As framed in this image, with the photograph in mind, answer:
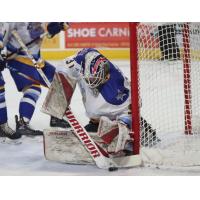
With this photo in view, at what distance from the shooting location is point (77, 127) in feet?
9.17

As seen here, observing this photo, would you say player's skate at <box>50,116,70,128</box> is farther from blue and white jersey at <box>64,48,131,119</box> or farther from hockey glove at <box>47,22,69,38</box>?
hockey glove at <box>47,22,69,38</box>

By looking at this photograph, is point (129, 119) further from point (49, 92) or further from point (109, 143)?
point (49, 92)

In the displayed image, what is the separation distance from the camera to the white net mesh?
109 inches

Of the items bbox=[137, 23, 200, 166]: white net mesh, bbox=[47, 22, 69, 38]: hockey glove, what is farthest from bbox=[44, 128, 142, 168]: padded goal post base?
bbox=[47, 22, 69, 38]: hockey glove

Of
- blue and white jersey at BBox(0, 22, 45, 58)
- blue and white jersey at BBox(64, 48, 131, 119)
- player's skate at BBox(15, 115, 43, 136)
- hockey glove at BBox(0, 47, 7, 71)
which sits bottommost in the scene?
player's skate at BBox(15, 115, 43, 136)

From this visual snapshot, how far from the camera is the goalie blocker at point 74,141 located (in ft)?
9.10

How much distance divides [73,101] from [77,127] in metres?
0.10

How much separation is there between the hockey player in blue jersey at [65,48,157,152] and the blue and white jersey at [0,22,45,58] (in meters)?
0.14

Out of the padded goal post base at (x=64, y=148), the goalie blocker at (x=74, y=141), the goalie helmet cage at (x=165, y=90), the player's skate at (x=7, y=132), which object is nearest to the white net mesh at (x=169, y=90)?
the goalie helmet cage at (x=165, y=90)

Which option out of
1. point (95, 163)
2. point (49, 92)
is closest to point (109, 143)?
point (95, 163)

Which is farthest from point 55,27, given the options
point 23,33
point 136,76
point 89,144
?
point 89,144

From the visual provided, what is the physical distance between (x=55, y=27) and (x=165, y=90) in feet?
1.59

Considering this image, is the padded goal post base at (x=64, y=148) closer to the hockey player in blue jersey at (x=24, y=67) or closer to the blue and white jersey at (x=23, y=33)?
the hockey player in blue jersey at (x=24, y=67)

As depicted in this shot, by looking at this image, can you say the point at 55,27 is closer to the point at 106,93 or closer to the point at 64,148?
the point at 106,93
